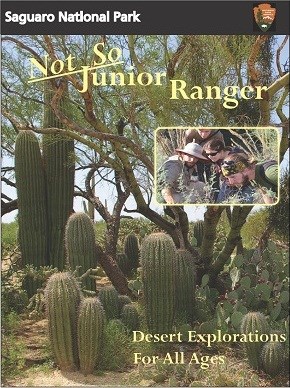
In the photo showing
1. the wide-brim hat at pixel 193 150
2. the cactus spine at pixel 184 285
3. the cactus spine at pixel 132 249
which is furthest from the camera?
the cactus spine at pixel 132 249

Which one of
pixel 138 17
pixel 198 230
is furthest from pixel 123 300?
pixel 138 17

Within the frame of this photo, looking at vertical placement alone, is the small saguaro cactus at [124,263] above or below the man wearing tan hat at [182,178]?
below

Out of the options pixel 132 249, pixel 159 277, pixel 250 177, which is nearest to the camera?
pixel 250 177

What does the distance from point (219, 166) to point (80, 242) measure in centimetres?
83

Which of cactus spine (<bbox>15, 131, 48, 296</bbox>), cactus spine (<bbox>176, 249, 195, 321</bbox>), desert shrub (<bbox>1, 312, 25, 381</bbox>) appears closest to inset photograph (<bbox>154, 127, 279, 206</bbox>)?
cactus spine (<bbox>176, 249, 195, 321</bbox>)

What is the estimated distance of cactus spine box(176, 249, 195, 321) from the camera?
3.77m

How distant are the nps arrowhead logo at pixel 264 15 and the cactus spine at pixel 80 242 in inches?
49.2

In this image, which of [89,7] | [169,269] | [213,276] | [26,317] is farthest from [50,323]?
[89,7]

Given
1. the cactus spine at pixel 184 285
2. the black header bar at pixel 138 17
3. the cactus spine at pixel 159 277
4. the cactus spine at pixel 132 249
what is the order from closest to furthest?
the black header bar at pixel 138 17
the cactus spine at pixel 159 277
the cactus spine at pixel 184 285
the cactus spine at pixel 132 249

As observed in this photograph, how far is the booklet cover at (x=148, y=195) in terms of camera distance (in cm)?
344

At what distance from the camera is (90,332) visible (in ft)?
11.8

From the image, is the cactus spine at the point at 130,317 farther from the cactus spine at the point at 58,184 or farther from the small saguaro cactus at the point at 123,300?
the cactus spine at the point at 58,184

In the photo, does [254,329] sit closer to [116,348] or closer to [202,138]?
[116,348]

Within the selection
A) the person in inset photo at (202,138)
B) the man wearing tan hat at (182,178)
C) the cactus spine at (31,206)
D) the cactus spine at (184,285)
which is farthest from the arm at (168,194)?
the cactus spine at (31,206)
